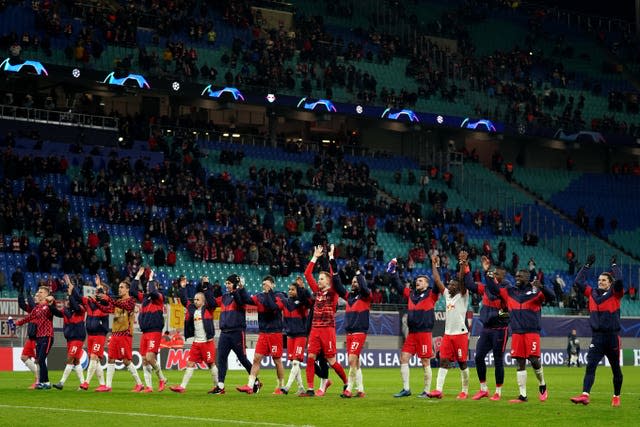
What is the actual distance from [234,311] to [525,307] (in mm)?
6962

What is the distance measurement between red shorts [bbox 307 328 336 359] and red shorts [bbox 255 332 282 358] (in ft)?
5.18

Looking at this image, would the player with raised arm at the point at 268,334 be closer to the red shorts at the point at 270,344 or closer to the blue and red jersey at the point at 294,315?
the red shorts at the point at 270,344

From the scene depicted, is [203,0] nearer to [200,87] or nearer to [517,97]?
[200,87]

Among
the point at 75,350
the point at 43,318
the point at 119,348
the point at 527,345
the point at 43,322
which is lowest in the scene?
the point at 75,350

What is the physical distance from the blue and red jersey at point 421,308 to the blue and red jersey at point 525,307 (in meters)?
2.07

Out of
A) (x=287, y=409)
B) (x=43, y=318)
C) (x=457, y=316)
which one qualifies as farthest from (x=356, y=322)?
(x=43, y=318)

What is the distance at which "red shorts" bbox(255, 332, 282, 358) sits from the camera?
27219mm

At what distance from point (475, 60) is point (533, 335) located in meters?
56.2

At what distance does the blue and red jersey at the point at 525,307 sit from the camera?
24.4 meters

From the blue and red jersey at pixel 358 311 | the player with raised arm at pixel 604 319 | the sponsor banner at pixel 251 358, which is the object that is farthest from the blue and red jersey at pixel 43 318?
the player with raised arm at pixel 604 319

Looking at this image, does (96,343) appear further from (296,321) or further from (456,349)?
(456,349)

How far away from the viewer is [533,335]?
24.4 meters

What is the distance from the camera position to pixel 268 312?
27.2 m

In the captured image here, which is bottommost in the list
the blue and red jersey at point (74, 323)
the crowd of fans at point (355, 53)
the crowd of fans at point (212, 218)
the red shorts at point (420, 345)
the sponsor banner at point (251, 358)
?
the sponsor banner at point (251, 358)
